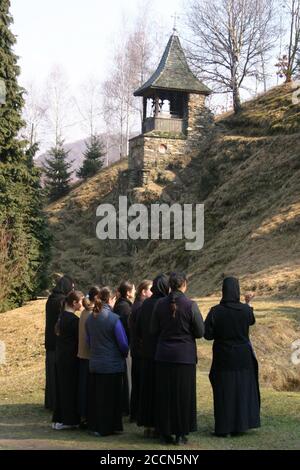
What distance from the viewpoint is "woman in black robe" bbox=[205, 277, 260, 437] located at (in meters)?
8.48

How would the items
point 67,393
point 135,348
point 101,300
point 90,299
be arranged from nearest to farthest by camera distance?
point 101,300 < point 135,348 < point 67,393 < point 90,299

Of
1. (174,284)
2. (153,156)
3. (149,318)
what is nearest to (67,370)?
(149,318)

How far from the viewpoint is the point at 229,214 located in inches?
1237

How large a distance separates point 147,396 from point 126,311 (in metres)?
1.36

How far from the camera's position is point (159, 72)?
131 feet

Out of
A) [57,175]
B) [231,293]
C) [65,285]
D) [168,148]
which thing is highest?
[57,175]

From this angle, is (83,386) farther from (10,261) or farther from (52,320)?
(10,261)

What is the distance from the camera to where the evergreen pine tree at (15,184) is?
24203 millimetres

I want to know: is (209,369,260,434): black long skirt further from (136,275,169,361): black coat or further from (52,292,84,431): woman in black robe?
(52,292,84,431): woman in black robe

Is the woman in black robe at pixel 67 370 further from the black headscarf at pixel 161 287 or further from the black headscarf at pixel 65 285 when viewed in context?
the black headscarf at pixel 161 287

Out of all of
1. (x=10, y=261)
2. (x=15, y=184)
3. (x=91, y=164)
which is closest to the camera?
(x=10, y=261)

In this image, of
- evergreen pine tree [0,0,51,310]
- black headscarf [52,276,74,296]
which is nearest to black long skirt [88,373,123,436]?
black headscarf [52,276,74,296]
